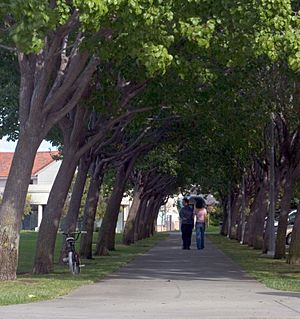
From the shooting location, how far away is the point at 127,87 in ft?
79.7

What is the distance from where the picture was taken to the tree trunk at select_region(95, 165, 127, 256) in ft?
114

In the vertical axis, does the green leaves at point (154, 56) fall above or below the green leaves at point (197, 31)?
below

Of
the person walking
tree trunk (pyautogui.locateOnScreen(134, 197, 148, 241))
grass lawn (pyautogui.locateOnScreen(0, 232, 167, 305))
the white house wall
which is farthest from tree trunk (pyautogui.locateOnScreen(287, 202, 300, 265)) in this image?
the white house wall

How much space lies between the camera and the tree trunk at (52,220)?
22500 mm

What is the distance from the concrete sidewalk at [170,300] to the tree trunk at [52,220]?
170 centimetres

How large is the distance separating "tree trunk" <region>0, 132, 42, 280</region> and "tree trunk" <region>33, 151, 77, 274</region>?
299cm

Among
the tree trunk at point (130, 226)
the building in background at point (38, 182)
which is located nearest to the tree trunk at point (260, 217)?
the tree trunk at point (130, 226)

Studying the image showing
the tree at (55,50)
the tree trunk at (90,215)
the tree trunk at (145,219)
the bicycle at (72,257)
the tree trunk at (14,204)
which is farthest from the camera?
the tree trunk at (145,219)

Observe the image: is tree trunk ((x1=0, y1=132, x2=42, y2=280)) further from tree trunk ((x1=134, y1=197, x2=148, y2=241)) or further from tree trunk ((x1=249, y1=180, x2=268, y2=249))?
tree trunk ((x1=134, y1=197, x2=148, y2=241))

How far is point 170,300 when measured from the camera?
16.0 m

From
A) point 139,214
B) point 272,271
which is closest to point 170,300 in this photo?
point 272,271

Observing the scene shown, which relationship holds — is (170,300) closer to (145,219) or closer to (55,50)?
(55,50)

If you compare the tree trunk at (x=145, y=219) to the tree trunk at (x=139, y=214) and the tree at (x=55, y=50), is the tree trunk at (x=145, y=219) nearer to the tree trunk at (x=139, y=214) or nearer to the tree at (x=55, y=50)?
the tree trunk at (x=139, y=214)

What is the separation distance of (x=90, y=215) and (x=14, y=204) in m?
13.2
